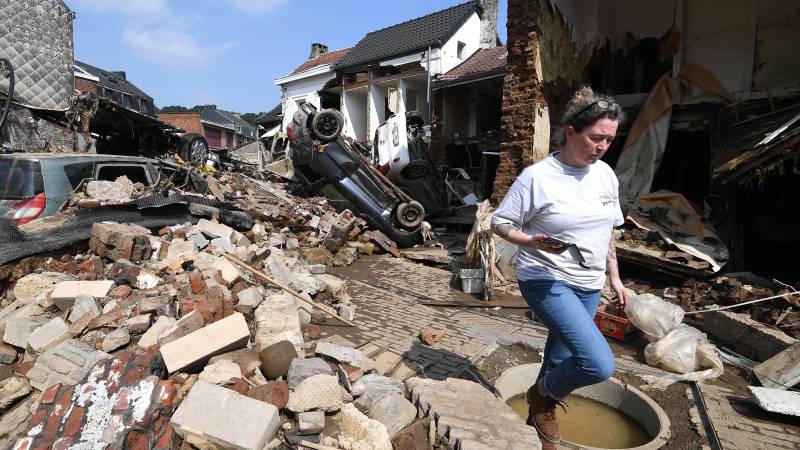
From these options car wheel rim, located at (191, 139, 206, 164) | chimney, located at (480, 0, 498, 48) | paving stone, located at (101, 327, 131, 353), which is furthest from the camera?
chimney, located at (480, 0, 498, 48)

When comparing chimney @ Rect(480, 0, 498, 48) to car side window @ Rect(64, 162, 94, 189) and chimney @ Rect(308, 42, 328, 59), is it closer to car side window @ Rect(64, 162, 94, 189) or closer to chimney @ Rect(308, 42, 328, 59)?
chimney @ Rect(308, 42, 328, 59)

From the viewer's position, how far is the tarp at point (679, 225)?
586cm

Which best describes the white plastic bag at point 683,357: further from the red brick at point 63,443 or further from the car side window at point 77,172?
the car side window at point 77,172

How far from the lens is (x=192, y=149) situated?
43.0 ft

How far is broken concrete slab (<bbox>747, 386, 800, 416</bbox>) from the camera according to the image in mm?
2928

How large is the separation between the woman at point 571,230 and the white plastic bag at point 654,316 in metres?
2.22

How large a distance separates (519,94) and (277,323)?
6.09 m

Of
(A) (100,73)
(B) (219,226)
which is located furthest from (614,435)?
(A) (100,73)

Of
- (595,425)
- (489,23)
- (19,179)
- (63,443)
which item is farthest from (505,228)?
(489,23)

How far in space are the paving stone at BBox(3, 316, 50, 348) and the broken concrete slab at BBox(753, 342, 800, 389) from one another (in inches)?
229

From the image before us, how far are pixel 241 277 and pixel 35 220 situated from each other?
9.95 feet

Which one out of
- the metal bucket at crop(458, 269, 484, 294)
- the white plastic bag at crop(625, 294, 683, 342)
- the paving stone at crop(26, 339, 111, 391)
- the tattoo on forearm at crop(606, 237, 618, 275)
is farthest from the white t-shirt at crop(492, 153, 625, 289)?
the metal bucket at crop(458, 269, 484, 294)

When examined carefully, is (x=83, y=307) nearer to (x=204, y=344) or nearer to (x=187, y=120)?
(x=204, y=344)

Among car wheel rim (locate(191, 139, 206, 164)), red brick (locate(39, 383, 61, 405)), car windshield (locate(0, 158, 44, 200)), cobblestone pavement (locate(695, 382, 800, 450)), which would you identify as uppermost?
car wheel rim (locate(191, 139, 206, 164))
